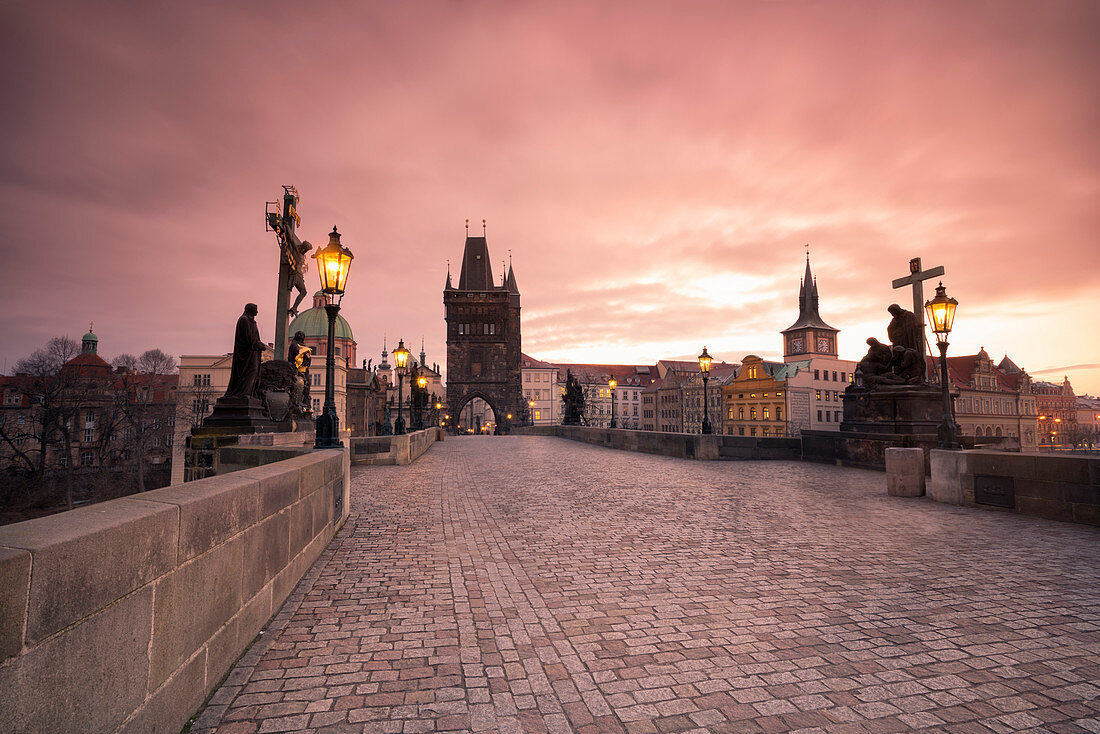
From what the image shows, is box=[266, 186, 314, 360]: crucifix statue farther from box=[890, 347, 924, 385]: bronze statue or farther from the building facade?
the building facade

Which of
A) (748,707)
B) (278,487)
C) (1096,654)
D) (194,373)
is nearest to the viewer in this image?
(748,707)

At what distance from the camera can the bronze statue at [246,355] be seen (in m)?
9.92

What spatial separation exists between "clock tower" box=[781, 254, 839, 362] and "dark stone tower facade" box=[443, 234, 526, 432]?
142 feet

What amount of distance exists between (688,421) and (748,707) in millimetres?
84848

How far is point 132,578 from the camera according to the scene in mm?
2129

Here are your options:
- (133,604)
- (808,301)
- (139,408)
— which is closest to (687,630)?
(133,604)

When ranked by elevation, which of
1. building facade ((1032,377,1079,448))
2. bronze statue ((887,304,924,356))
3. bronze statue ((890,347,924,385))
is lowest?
building facade ((1032,377,1079,448))

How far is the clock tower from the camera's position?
7969 centimetres

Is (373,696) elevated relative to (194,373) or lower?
lower

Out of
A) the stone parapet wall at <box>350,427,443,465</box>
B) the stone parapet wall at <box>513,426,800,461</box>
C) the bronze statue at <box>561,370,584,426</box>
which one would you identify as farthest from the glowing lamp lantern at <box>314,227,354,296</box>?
the bronze statue at <box>561,370,584,426</box>

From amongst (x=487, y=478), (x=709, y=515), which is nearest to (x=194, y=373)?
(x=487, y=478)

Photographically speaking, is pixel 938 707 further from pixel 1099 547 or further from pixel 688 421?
pixel 688 421

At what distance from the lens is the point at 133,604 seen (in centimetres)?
212

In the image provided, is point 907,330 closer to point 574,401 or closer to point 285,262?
point 285,262
